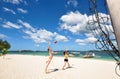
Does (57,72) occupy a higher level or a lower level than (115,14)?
lower

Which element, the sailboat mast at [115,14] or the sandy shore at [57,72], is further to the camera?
Answer: the sandy shore at [57,72]

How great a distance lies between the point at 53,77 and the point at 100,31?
7.32 m

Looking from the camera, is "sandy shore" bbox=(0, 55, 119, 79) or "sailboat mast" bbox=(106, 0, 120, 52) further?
"sandy shore" bbox=(0, 55, 119, 79)

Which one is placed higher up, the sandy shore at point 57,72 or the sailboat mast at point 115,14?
the sailboat mast at point 115,14

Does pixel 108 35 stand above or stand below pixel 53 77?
above

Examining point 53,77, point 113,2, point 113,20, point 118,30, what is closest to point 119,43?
point 118,30

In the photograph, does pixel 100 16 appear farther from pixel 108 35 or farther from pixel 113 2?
pixel 113 2

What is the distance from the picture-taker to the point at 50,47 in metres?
11.1

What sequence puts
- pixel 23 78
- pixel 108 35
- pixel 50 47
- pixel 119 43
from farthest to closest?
1. pixel 50 47
2. pixel 23 78
3. pixel 108 35
4. pixel 119 43

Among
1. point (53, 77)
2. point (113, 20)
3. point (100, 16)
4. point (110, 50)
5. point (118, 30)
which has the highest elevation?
point (100, 16)

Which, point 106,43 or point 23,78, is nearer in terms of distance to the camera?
point 106,43

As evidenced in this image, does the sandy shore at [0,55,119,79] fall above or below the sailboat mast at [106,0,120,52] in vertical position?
below

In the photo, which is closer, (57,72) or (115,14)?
(115,14)

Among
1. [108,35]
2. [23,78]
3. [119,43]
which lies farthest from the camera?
[23,78]
